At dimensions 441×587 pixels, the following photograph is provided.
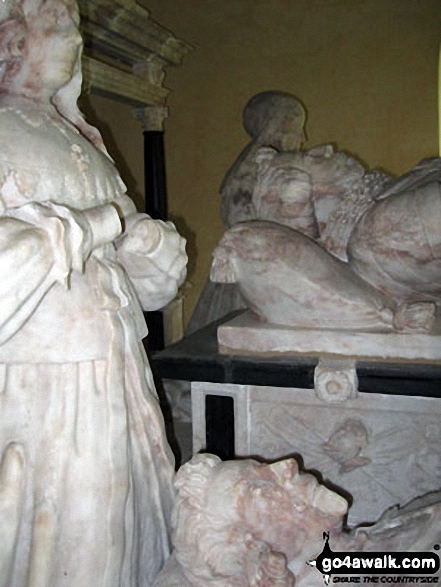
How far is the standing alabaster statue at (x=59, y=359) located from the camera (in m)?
1.14

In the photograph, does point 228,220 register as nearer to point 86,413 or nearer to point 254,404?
point 254,404

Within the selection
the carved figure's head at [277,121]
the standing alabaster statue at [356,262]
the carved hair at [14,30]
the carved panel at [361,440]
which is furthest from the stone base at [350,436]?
the carved figure's head at [277,121]

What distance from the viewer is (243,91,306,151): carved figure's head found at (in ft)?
12.2

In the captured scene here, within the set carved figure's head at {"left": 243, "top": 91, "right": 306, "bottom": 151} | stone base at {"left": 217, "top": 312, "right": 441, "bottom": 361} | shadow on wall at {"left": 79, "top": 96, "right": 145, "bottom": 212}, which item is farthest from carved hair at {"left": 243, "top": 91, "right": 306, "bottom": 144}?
shadow on wall at {"left": 79, "top": 96, "right": 145, "bottom": 212}

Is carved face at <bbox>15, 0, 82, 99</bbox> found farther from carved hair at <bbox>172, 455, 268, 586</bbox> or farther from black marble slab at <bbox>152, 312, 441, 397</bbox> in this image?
black marble slab at <bbox>152, 312, 441, 397</bbox>

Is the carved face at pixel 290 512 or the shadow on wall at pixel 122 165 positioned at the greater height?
the shadow on wall at pixel 122 165

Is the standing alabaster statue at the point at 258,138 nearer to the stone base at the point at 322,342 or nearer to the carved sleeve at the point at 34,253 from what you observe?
the stone base at the point at 322,342

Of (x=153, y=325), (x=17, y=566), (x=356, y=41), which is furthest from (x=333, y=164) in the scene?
(x=356, y=41)

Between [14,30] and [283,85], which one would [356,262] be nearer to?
[14,30]

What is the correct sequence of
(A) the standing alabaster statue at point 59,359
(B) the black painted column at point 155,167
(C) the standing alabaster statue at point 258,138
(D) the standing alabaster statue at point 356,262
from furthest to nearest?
(B) the black painted column at point 155,167 → (C) the standing alabaster statue at point 258,138 → (D) the standing alabaster statue at point 356,262 → (A) the standing alabaster statue at point 59,359

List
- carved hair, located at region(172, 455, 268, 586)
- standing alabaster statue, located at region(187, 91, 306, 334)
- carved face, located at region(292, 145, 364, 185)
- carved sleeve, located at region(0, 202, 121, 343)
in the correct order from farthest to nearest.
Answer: standing alabaster statue, located at region(187, 91, 306, 334), carved face, located at region(292, 145, 364, 185), carved hair, located at region(172, 455, 268, 586), carved sleeve, located at region(0, 202, 121, 343)

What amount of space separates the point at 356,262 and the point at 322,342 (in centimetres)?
35

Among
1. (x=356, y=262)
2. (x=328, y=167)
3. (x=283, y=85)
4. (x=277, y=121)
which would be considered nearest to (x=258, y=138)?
(x=277, y=121)

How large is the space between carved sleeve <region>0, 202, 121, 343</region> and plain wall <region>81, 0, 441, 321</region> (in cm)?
493
